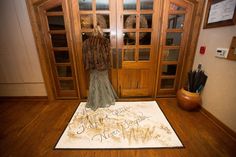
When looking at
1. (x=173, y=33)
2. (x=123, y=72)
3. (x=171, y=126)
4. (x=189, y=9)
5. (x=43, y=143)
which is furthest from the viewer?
(x=123, y=72)

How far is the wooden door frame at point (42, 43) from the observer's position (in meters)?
1.96

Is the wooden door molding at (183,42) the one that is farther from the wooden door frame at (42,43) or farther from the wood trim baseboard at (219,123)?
the wood trim baseboard at (219,123)

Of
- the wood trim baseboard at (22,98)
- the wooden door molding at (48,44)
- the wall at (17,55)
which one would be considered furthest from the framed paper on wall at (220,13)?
the wood trim baseboard at (22,98)

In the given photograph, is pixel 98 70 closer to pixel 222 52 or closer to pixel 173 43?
pixel 173 43

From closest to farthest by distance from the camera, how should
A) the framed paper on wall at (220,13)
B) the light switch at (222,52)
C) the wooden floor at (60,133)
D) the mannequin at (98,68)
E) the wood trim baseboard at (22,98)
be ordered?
the wooden floor at (60,133) < the framed paper on wall at (220,13) < the light switch at (222,52) < the mannequin at (98,68) < the wood trim baseboard at (22,98)

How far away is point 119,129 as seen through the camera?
1674mm

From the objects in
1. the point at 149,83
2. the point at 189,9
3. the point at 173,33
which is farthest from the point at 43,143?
the point at 189,9

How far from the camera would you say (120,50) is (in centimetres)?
222

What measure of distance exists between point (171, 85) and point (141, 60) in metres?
0.89

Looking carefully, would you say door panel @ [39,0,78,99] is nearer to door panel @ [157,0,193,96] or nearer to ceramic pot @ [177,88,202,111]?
door panel @ [157,0,193,96]

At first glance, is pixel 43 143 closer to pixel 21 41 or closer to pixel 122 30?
pixel 21 41

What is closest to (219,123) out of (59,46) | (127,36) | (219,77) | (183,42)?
(219,77)

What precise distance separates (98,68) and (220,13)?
1.97 m

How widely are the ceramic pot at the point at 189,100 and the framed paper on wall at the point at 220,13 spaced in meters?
1.10
